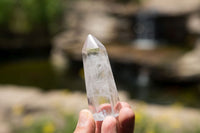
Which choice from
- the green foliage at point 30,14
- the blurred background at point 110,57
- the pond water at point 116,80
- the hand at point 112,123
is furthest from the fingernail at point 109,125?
the green foliage at point 30,14

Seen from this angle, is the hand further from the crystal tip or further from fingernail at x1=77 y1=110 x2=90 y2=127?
the crystal tip

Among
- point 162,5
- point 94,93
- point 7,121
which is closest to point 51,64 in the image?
point 162,5

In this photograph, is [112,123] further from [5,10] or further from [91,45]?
[5,10]

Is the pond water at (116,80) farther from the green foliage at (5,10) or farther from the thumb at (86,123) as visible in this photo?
the thumb at (86,123)

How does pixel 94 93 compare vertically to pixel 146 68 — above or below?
above

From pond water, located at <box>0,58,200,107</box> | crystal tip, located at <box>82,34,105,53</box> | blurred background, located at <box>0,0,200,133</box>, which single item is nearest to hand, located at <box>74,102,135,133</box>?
crystal tip, located at <box>82,34,105,53</box>

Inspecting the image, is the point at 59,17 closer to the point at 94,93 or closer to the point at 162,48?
the point at 162,48

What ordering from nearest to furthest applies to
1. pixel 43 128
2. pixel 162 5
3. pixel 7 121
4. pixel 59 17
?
pixel 43 128
pixel 7 121
pixel 162 5
pixel 59 17
